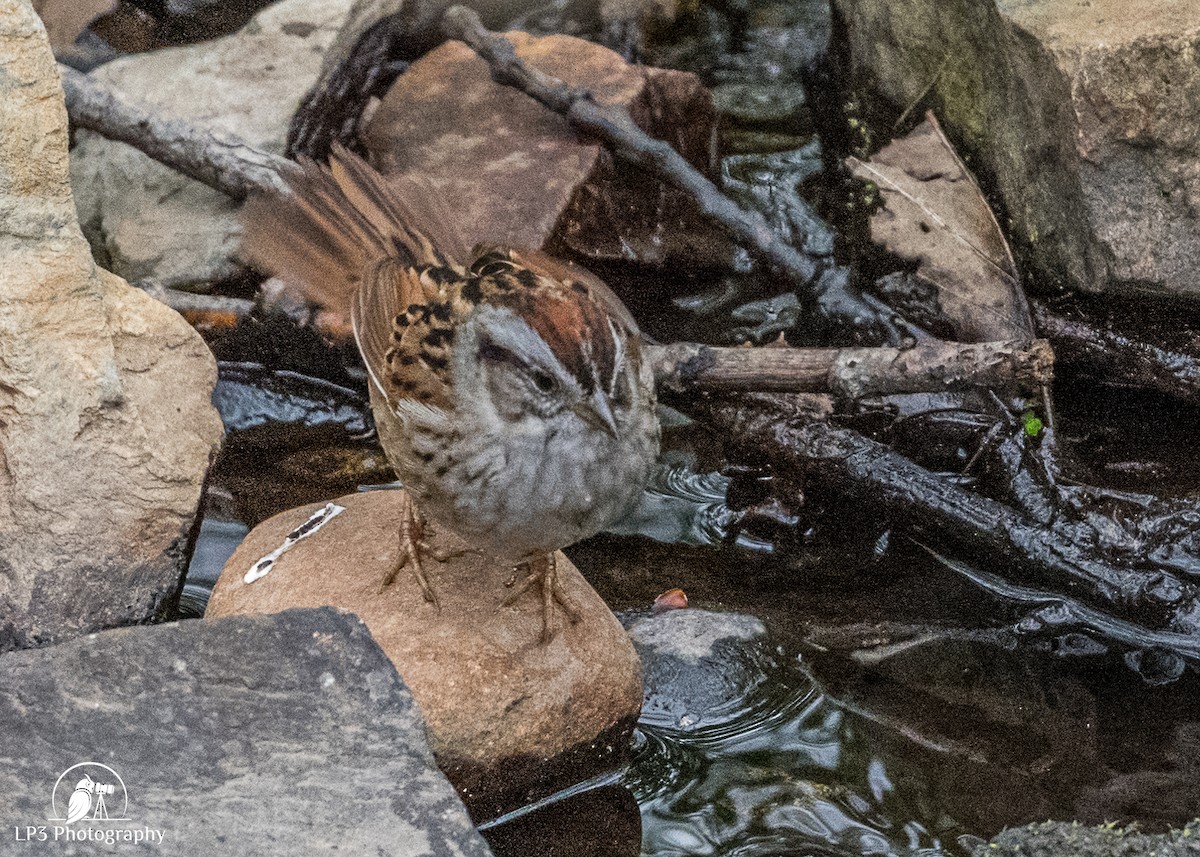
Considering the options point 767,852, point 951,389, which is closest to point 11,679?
point 767,852

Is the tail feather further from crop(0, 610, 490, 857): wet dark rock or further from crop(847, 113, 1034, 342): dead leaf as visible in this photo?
crop(847, 113, 1034, 342): dead leaf

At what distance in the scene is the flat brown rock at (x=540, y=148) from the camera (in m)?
5.88

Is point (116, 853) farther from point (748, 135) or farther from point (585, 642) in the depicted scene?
point (748, 135)

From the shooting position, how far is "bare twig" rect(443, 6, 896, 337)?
18.8ft

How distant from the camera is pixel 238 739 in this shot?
10.6ft

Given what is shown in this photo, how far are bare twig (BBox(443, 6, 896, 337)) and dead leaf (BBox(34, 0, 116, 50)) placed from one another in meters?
2.00

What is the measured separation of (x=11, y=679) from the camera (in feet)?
10.9

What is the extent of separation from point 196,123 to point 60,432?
90.0 inches

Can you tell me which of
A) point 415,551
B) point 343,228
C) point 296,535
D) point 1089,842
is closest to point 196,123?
point 343,228

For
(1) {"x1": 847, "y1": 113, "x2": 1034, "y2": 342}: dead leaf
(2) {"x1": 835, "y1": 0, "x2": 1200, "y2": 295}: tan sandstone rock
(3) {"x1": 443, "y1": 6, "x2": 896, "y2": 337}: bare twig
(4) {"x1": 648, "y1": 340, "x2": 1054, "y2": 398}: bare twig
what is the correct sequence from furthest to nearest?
1. (3) {"x1": 443, "y1": 6, "x2": 896, "y2": 337}: bare twig
2. (1) {"x1": 847, "y1": 113, "x2": 1034, "y2": 342}: dead leaf
3. (2) {"x1": 835, "y1": 0, "x2": 1200, "y2": 295}: tan sandstone rock
4. (4) {"x1": 648, "y1": 340, "x2": 1054, "y2": 398}: bare twig

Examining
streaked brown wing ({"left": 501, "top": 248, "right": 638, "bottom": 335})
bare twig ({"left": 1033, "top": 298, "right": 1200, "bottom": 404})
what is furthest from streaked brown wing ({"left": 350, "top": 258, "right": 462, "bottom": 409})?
bare twig ({"left": 1033, "top": 298, "right": 1200, "bottom": 404})

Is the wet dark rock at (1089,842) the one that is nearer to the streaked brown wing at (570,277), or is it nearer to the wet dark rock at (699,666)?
the wet dark rock at (699,666)

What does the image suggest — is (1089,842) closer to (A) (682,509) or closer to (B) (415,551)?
(B) (415,551)

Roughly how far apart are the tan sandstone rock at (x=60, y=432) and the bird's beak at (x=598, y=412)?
146 cm
